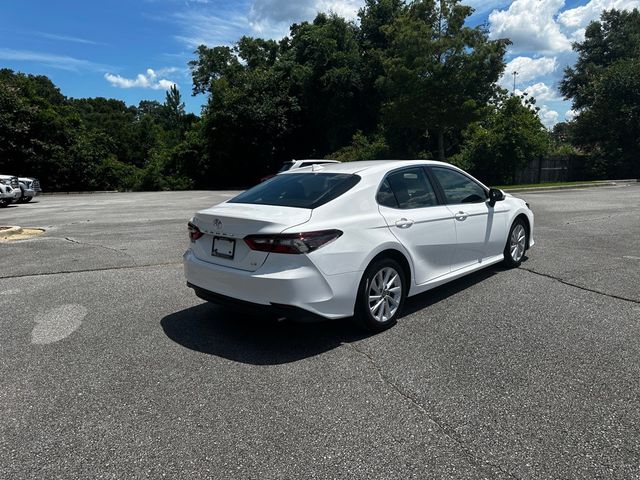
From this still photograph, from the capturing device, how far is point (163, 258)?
8.22 metres

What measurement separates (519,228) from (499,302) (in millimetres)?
2000

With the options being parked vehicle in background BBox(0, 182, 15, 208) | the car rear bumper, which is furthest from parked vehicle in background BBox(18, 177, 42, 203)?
the car rear bumper

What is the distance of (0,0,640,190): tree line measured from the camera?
26156mm

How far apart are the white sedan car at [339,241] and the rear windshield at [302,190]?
0.01 metres

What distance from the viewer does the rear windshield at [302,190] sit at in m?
4.61

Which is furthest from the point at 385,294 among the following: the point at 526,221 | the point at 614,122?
the point at 614,122

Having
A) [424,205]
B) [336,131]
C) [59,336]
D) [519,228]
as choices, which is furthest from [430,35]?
[59,336]

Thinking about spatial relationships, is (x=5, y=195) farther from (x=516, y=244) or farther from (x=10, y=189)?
(x=516, y=244)

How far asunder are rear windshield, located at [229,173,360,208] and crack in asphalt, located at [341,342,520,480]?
56.8 inches

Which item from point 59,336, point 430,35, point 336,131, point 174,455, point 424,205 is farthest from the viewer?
point 336,131

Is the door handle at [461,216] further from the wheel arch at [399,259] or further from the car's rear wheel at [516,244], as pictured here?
the car's rear wheel at [516,244]

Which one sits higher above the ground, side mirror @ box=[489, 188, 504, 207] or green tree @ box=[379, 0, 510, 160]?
green tree @ box=[379, 0, 510, 160]

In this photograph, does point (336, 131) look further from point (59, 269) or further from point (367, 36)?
point (59, 269)

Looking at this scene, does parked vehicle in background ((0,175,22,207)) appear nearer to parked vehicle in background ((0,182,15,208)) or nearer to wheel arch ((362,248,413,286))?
parked vehicle in background ((0,182,15,208))
